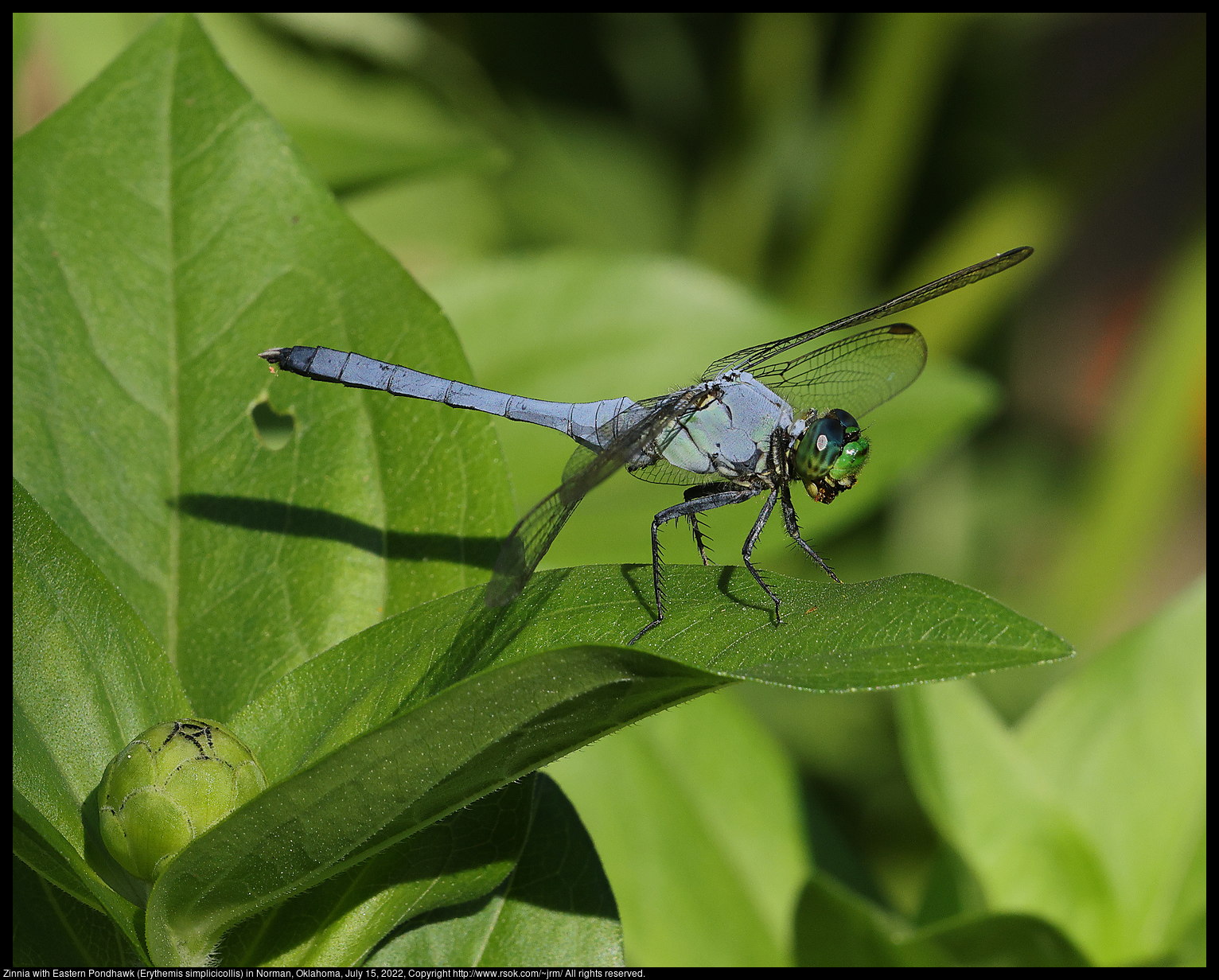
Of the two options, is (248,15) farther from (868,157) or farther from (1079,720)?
(1079,720)

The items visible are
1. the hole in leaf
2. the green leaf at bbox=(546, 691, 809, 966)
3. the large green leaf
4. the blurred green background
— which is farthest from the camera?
the blurred green background

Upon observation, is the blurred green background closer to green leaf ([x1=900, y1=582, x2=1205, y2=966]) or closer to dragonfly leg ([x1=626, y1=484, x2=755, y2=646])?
dragonfly leg ([x1=626, y1=484, x2=755, y2=646])

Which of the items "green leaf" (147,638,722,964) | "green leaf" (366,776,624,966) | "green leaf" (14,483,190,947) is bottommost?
"green leaf" (366,776,624,966)

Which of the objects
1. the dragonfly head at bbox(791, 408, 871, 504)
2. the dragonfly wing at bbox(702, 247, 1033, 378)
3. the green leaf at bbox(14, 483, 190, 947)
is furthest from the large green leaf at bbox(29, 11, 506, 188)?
the green leaf at bbox(14, 483, 190, 947)

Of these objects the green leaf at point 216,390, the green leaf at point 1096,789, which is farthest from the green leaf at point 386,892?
the green leaf at point 1096,789

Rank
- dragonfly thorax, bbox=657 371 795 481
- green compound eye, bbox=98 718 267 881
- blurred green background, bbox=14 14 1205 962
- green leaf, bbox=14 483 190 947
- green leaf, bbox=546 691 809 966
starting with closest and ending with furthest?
green compound eye, bbox=98 718 267 881 → green leaf, bbox=14 483 190 947 → green leaf, bbox=546 691 809 966 → dragonfly thorax, bbox=657 371 795 481 → blurred green background, bbox=14 14 1205 962
